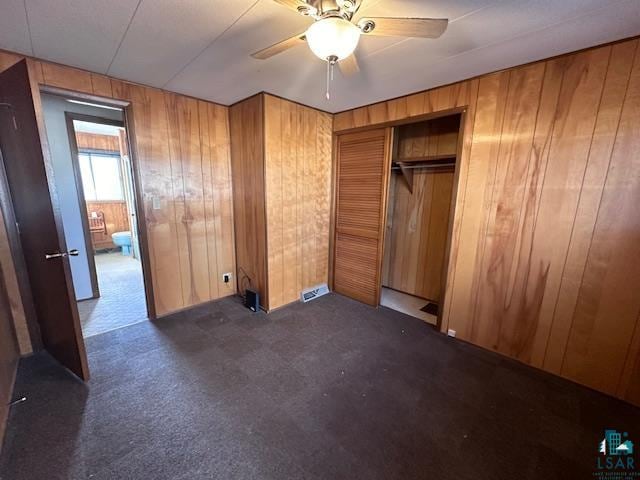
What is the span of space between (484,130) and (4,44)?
344 cm

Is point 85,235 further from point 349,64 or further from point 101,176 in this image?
point 349,64

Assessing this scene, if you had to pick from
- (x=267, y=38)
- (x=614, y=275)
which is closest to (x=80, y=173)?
(x=267, y=38)

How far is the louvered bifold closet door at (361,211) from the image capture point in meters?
2.88

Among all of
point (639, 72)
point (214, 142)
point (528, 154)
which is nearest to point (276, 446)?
point (528, 154)

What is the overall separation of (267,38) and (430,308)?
10.0 feet

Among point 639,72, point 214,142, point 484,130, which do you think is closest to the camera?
point 639,72

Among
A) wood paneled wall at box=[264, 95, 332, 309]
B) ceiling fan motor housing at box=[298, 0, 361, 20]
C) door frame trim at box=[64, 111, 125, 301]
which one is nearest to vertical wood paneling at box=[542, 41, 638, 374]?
ceiling fan motor housing at box=[298, 0, 361, 20]

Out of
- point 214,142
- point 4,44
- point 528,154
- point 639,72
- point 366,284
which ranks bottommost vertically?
point 366,284

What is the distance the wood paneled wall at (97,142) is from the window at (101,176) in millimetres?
222

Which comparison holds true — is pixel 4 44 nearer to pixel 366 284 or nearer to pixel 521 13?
pixel 521 13

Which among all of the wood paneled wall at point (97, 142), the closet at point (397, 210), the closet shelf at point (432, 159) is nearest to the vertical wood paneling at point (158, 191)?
the closet at point (397, 210)

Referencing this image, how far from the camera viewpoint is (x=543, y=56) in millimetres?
1773

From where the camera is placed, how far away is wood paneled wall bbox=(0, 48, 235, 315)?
242 cm

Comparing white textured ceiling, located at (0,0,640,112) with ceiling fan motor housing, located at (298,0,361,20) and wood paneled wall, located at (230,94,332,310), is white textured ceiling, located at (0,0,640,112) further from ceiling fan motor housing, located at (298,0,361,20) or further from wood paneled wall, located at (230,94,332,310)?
wood paneled wall, located at (230,94,332,310)
